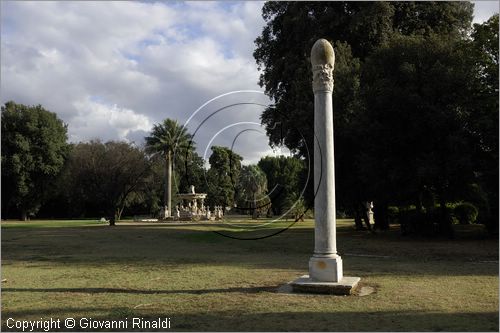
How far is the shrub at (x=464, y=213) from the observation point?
3756cm

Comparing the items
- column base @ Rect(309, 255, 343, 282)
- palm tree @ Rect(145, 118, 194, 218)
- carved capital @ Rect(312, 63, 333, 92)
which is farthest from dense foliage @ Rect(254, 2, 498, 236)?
palm tree @ Rect(145, 118, 194, 218)

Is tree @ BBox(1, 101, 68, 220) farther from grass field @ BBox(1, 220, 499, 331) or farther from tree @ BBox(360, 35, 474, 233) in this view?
tree @ BBox(360, 35, 474, 233)

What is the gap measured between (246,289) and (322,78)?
5056 millimetres

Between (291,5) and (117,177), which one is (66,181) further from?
(291,5)

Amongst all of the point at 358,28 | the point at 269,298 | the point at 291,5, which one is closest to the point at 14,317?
the point at 269,298

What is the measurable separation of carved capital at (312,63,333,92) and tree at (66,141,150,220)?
178ft

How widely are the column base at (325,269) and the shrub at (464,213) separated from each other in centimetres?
2999

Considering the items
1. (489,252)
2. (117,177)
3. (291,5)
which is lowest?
(489,252)

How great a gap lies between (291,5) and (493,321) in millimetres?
30230

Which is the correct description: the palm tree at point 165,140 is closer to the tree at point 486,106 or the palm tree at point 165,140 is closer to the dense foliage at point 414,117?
the dense foliage at point 414,117

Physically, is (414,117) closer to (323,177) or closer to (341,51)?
(341,51)

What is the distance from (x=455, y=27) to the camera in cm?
3328

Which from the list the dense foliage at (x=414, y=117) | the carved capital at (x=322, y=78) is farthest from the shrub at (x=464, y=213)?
the carved capital at (x=322, y=78)

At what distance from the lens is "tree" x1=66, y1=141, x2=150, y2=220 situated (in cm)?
6425
